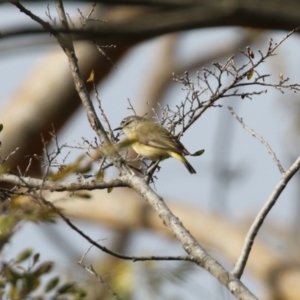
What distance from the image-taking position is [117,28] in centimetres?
87

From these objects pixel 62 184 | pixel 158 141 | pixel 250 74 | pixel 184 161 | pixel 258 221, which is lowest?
pixel 62 184

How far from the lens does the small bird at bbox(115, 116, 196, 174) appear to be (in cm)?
371

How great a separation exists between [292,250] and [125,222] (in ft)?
6.39

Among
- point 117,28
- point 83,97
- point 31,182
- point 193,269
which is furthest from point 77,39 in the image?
point 193,269

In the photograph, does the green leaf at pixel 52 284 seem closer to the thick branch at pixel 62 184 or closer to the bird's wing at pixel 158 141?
the thick branch at pixel 62 184

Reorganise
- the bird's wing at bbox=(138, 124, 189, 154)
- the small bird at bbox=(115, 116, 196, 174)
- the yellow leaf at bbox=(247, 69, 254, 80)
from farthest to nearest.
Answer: the small bird at bbox=(115, 116, 196, 174) < the bird's wing at bbox=(138, 124, 189, 154) < the yellow leaf at bbox=(247, 69, 254, 80)

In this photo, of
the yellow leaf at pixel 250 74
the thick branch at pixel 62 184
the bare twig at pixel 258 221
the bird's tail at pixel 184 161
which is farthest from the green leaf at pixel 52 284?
the bird's tail at pixel 184 161

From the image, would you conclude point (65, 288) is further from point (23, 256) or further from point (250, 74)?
point (250, 74)

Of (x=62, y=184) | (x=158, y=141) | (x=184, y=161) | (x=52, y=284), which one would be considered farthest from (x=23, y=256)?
(x=184, y=161)

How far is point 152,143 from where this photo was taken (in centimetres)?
407

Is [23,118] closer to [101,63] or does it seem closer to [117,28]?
[101,63]

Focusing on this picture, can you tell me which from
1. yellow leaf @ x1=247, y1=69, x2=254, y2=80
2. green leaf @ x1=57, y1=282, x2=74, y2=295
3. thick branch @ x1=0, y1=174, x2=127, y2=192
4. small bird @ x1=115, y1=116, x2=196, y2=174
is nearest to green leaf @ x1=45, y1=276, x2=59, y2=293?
green leaf @ x1=57, y1=282, x2=74, y2=295

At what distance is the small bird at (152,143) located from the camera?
3709 millimetres

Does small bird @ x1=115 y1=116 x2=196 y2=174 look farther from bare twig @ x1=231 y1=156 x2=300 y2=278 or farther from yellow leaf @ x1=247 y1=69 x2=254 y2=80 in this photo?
bare twig @ x1=231 y1=156 x2=300 y2=278
